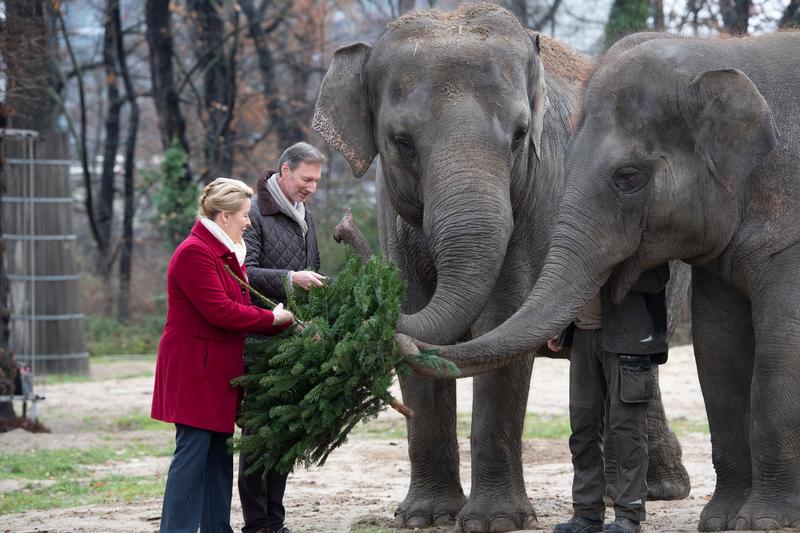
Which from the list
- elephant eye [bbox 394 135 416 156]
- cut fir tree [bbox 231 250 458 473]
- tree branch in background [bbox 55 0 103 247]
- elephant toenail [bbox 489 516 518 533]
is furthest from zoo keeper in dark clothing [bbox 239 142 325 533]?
tree branch in background [bbox 55 0 103 247]

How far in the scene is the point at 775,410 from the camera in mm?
6445

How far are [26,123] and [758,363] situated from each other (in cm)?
1902

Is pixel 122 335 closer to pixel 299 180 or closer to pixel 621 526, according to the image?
pixel 299 180

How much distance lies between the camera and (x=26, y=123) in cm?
2347

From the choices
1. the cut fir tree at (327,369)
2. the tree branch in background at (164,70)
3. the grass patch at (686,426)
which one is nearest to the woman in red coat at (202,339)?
the cut fir tree at (327,369)

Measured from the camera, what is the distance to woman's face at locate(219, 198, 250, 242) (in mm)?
6543

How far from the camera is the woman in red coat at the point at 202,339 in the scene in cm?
637

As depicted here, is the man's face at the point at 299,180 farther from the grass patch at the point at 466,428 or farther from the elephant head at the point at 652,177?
the grass patch at the point at 466,428

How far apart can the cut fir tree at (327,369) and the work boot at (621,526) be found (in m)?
1.23

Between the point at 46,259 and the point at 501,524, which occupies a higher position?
the point at 501,524

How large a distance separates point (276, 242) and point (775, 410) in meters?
2.70

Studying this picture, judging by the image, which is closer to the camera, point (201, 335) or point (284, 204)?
point (201, 335)

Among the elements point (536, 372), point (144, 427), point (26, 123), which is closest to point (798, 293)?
point (144, 427)

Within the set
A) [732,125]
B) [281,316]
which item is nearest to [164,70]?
[281,316]
